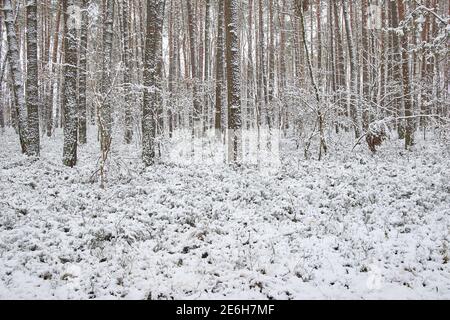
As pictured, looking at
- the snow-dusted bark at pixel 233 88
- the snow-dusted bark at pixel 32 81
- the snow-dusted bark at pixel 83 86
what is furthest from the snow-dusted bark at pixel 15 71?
the snow-dusted bark at pixel 233 88

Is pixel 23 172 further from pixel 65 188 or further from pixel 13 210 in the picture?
pixel 13 210

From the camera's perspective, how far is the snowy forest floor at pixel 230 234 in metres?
4.56

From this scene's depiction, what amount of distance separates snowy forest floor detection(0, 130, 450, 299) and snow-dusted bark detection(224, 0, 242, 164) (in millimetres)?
1360

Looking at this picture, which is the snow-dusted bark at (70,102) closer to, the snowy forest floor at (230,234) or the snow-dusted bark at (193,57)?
the snowy forest floor at (230,234)

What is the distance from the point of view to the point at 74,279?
4.72m

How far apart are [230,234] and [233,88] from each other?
5903mm

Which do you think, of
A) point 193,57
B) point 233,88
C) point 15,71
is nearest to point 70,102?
point 15,71

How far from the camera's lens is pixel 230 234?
614cm

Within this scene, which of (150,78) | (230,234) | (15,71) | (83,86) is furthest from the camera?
(83,86)

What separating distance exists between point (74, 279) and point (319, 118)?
353 inches

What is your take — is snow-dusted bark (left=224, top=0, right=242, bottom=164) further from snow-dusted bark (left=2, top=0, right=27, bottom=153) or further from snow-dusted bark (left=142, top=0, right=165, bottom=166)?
snow-dusted bark (left=2, top=0, right=27, bottom=153)

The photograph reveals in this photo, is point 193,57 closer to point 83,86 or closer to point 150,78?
point 83,86

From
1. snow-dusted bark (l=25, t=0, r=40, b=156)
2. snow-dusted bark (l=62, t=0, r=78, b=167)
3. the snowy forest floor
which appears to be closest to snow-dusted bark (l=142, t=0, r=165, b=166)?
the snowy forest floor

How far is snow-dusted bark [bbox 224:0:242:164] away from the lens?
1073cm
